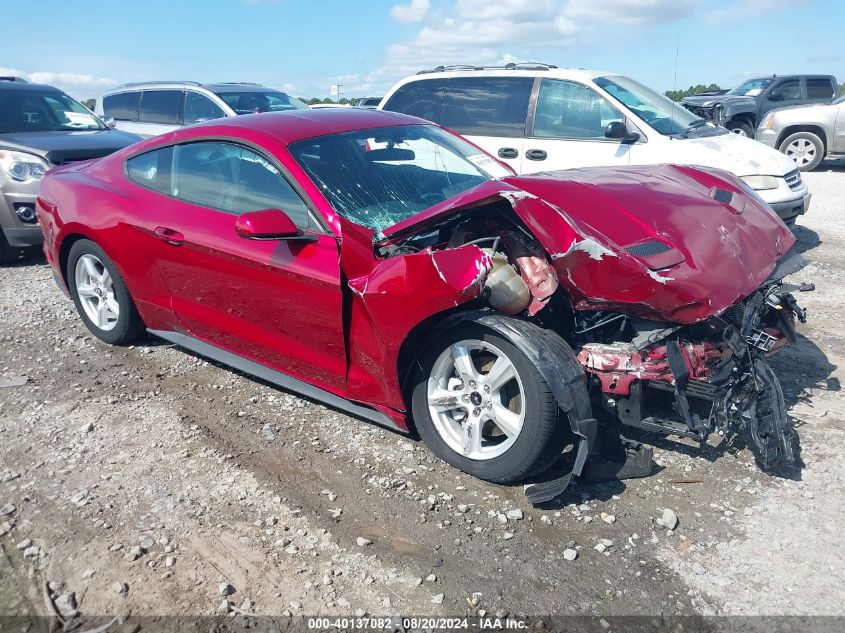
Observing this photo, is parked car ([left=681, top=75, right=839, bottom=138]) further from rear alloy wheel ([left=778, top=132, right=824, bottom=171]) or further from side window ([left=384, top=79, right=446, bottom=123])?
side window ([left=384, top=79, right=446, bottom=123])

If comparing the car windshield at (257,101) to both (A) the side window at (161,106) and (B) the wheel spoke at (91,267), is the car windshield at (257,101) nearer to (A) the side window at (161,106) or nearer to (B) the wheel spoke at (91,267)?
(A) the side window at (161,106)

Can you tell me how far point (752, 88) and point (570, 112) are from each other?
1158 cm

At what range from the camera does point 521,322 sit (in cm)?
305

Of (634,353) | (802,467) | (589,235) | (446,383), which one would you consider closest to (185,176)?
(446,383)

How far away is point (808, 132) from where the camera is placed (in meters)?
13.0

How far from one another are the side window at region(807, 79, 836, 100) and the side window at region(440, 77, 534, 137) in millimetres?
11469

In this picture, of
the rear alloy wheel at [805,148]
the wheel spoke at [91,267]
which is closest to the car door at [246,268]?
the wheel spoke at [91,267]

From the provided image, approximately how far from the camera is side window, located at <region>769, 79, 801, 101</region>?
15.7 m

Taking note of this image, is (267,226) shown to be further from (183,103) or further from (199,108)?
(183,103)

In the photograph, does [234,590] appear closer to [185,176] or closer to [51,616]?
[51,616]

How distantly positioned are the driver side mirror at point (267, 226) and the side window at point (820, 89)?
16.0m

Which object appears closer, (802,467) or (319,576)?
(319,576)

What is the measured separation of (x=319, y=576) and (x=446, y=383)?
104 centimetres

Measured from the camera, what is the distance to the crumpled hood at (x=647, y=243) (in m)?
2.92
